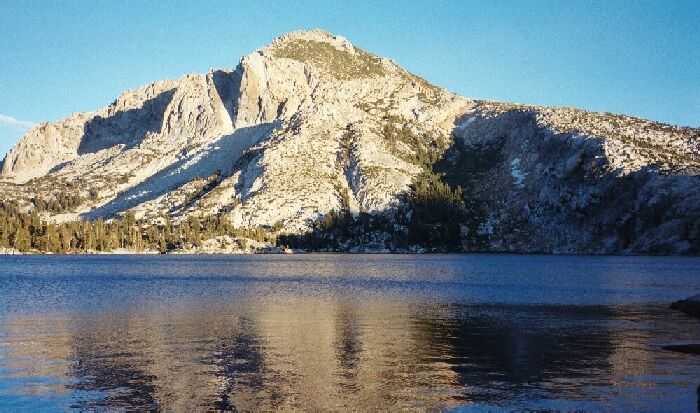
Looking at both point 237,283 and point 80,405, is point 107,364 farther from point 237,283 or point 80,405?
point 237,283

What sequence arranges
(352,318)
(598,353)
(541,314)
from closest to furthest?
(598,353) → (352,318) → (541,314)

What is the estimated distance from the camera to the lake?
32125 mm

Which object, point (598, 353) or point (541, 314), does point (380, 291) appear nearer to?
point (541, 314)

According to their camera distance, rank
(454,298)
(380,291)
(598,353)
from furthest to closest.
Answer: (380,291)
(454,298)
(598,353)

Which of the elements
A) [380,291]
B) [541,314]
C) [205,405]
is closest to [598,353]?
[541,314]

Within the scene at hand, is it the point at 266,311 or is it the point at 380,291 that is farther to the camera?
the point at 380,291

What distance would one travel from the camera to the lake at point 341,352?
32.1 metres

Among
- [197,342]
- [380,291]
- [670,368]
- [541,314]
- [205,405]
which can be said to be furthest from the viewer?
[380,291]

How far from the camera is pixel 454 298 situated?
85.7 metres

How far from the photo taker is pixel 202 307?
2835 inches

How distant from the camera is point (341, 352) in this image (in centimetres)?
4428

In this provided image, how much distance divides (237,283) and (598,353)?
74.2 meters

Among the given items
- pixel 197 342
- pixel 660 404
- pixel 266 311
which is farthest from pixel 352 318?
pixel 660 404

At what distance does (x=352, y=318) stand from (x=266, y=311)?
11.0 metres
